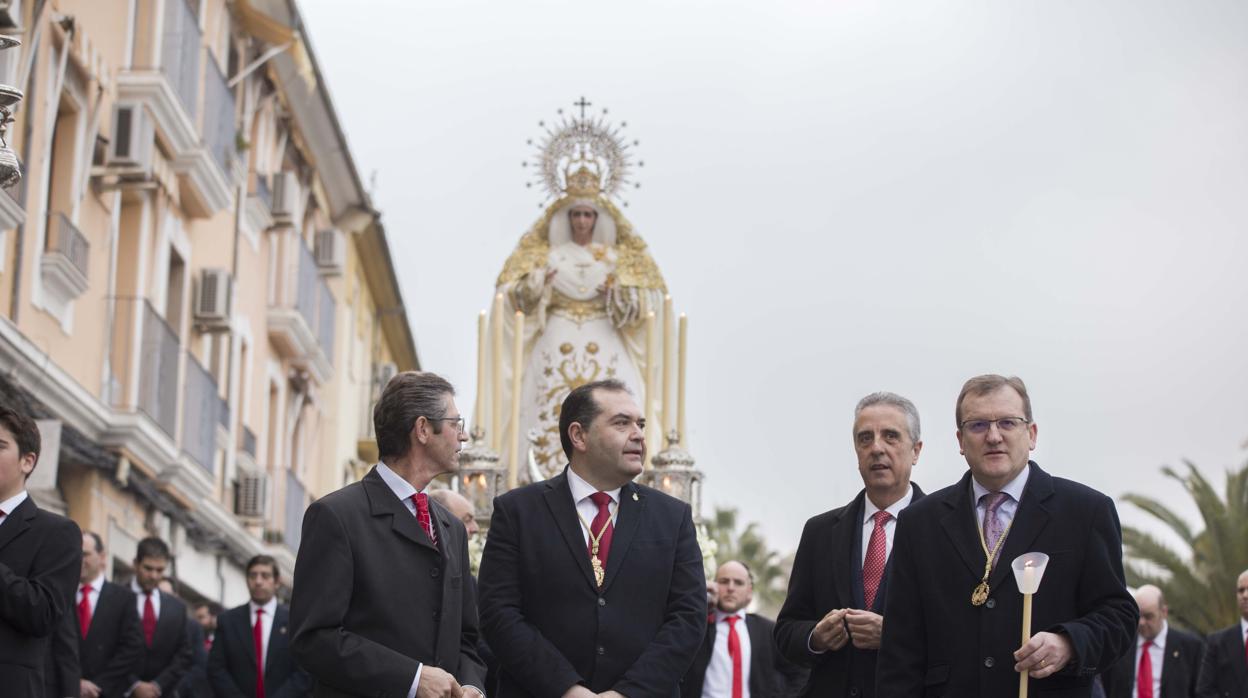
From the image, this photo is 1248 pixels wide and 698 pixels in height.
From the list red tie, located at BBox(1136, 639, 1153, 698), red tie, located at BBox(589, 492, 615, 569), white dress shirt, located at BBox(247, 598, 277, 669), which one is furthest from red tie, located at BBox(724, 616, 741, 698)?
red tie, located at BBox(589, 492, 615, 569)

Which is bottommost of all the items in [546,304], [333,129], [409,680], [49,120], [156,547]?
[409,680]

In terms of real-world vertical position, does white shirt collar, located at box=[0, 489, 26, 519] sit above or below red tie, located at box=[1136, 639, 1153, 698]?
above

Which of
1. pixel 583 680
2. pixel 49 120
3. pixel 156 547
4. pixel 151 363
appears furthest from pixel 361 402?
pixel 583 680

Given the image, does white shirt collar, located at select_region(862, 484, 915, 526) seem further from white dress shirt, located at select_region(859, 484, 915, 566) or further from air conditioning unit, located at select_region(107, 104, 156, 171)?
air conditioning unit, located at select_region(107, 104, 156, 171)

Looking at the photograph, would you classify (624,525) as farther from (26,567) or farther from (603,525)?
(26,567)

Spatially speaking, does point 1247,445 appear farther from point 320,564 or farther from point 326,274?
point 320,564

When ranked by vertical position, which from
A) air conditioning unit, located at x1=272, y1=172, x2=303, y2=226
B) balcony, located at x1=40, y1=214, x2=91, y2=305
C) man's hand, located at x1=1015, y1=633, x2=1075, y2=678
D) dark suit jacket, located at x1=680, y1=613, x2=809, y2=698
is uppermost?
air conditioning unit, located at x1=272, y1=172, x2=303, y2=226

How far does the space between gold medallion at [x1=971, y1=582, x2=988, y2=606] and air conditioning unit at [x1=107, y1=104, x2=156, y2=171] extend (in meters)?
13.3

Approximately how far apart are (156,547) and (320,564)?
20.9 feet

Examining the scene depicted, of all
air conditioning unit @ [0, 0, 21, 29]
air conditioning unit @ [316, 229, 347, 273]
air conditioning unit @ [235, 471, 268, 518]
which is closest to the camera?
air conditioning unit @ [0, 0, 21, 29]

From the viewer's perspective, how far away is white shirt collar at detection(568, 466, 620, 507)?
7.28 meters

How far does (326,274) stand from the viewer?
3200 centimetres

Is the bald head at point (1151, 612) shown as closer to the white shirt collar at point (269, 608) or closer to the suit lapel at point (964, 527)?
the white shirt collar at point (269, 608)

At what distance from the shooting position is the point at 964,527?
6.56 metres
